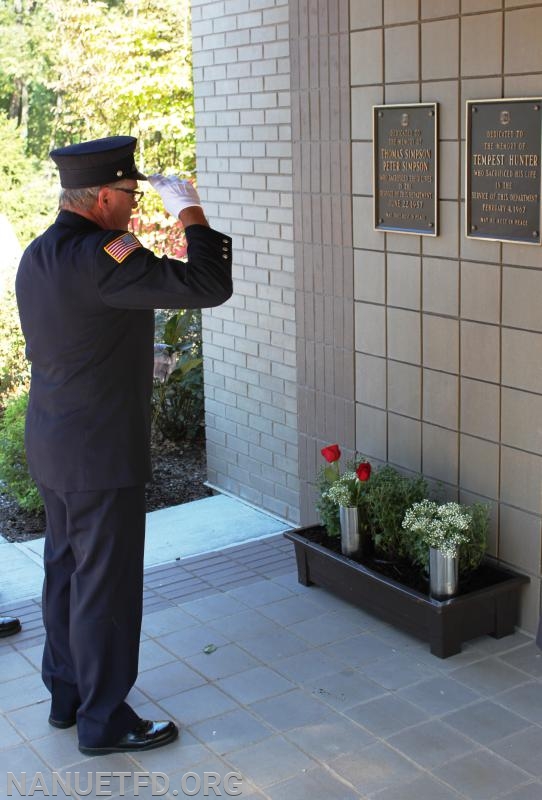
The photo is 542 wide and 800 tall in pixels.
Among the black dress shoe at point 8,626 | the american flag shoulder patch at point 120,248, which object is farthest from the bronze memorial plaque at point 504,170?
the black dress shoe at point 8,626

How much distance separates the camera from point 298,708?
3709 mm

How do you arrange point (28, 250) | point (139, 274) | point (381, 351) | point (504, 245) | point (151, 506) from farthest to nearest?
point (151, 506)
point (381, 351)
point (504, 245)
point (28, 250)
point (139, 274)

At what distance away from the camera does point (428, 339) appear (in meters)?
4.44

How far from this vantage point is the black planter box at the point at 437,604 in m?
4.02

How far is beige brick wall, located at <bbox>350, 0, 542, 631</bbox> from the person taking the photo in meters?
3.96

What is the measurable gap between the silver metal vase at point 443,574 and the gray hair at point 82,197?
1.83 metres

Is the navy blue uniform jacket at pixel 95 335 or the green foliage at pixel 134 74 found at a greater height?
the green foliage at pixel 134 74

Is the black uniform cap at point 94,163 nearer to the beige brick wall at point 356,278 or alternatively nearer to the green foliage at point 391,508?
the beige brick wall at point 356,278

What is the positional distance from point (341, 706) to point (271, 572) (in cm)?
134

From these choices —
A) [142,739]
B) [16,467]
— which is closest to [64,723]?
[142,739]

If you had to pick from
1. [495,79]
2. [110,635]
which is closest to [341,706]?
[110,635]

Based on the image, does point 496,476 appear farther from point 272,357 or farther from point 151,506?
point 151,506

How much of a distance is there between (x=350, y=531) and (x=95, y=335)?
1693 millimetres

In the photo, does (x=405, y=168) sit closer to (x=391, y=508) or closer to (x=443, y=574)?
(x=391, y=508)
